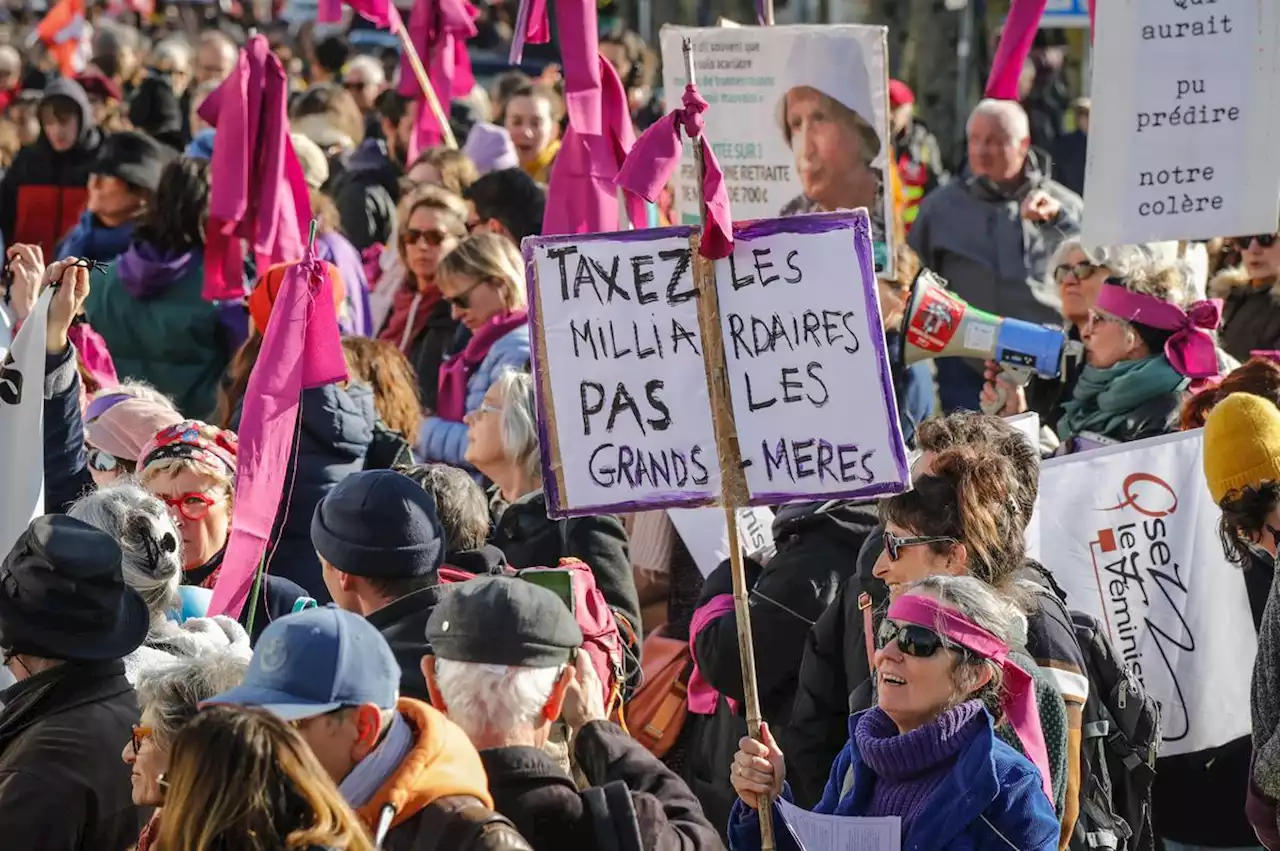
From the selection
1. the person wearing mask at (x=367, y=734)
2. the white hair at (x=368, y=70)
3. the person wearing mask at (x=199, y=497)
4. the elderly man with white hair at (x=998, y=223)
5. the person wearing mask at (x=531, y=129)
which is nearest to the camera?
the person wearing mask at (x=367, y=734)

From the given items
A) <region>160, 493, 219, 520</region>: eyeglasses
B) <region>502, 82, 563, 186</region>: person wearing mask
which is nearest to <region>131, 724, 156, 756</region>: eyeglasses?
<region>160, 493, 219, 520</region>: eyeglasses

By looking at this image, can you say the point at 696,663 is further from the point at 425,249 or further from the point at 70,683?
the point at 425,249

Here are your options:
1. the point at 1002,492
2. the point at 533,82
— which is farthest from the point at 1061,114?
the point at 1002,492

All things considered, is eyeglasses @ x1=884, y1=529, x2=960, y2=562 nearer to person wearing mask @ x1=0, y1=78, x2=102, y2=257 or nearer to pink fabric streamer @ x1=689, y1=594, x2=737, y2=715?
pink fabric streamer @ x1=689, y1=594, x2=737, y2=715

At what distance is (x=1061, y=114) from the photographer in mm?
16375

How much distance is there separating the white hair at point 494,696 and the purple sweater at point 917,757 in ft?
2.02

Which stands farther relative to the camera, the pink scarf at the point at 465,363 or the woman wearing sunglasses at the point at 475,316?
the pink scarf at the point at 465,363

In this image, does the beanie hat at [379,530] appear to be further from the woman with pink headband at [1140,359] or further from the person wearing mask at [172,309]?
the person wearing mask at [172,309]

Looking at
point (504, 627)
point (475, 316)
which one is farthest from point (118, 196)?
point (504, 627)

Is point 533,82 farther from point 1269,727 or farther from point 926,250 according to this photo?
point 1269,727

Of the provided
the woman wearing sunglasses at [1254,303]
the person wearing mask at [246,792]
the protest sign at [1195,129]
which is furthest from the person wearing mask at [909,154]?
the person wearing mask at [246,792]

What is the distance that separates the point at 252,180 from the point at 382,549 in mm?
3552

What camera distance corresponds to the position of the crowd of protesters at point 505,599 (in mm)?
3199

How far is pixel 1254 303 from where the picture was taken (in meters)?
7.43
